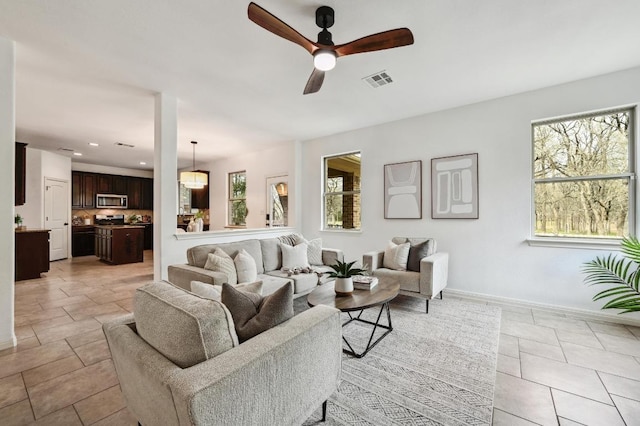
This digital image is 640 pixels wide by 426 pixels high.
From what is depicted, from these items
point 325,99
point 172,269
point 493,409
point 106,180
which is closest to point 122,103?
point 172,269

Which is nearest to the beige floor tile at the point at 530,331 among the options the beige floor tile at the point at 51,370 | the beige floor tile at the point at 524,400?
the beige floor tile at the point at 524,400

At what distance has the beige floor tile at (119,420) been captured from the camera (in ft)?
5.26

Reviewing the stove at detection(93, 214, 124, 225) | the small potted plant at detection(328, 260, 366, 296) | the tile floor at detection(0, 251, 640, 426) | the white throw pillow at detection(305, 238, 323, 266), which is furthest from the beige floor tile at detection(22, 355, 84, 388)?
the stove at detection(93, 214, 124, 225)

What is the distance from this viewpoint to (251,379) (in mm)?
1078

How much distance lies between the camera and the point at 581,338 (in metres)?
2.68

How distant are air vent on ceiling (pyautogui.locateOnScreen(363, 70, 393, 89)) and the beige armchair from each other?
2149 mm

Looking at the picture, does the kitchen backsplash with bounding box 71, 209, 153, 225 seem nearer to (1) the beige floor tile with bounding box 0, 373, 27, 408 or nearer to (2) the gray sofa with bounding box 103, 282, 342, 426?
(1) the beige floor tile with bounding box 0, 373, 27, 408

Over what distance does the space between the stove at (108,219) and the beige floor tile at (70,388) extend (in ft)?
26.1

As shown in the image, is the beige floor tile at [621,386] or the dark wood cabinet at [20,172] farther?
the dark wood cabinet at [20,172]

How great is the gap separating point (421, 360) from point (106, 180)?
32.9 ft

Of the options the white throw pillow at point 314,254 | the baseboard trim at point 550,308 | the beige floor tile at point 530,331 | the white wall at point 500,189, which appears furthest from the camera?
the white throw pillow at point 314,254

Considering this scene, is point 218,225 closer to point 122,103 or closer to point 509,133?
point 122,103

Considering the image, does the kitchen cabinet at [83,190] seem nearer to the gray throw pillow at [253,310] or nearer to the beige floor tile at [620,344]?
the gray throw pillow at [253,310]

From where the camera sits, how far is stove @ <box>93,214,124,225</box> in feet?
27.6
